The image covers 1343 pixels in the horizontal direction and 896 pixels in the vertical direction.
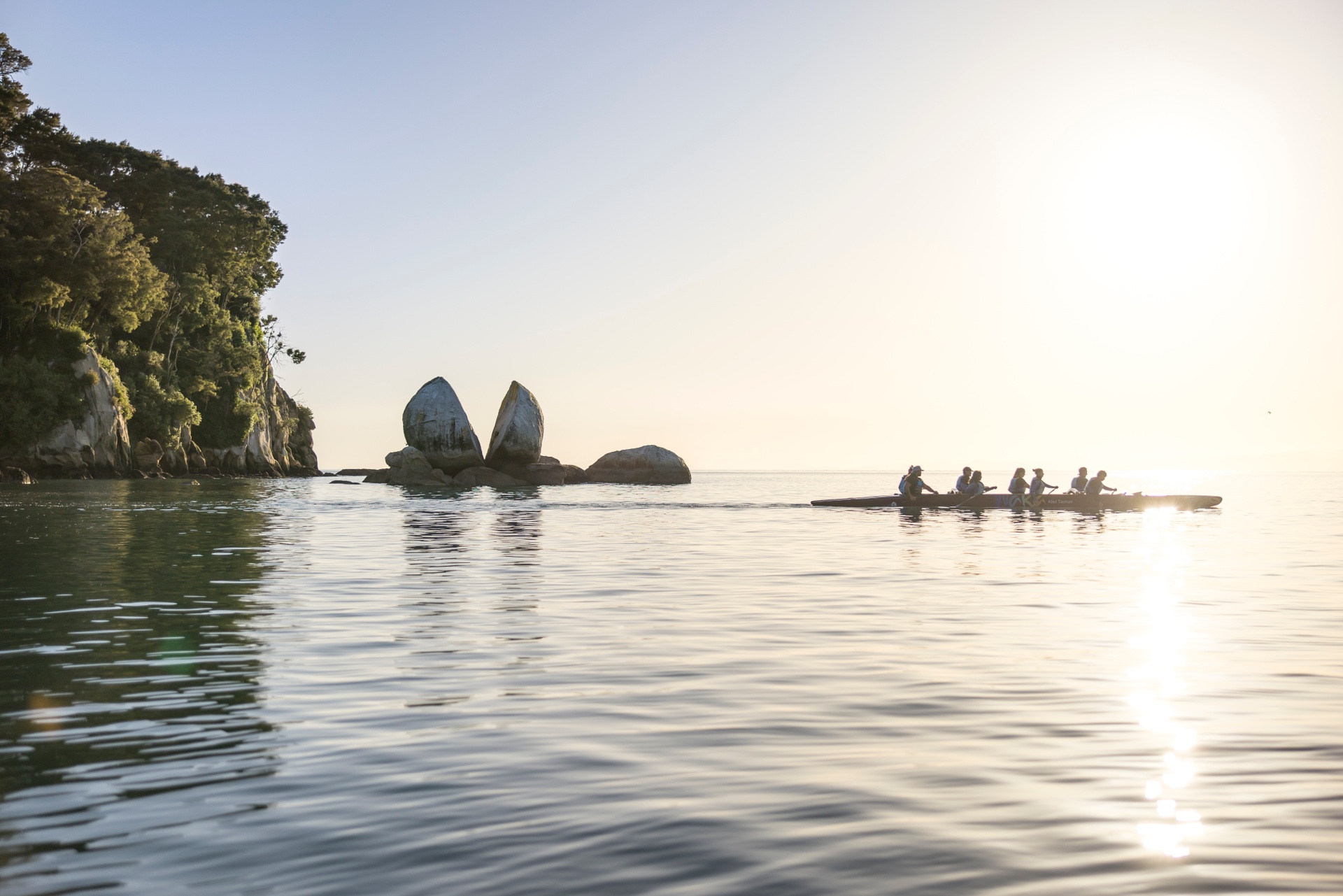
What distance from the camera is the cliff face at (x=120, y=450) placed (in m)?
60.0

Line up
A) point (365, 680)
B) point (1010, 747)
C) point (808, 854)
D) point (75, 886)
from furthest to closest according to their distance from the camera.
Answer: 1. point (365, 680)
2. point (1010, 747)
3. point (808, 854)
4. point (75, 886)

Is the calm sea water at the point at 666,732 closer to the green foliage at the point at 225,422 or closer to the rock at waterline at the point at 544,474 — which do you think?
the rock at waterline at the point at 544,474

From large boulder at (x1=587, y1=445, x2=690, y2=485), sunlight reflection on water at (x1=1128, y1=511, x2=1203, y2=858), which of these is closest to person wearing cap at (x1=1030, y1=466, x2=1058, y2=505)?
sunlight reflection on water at (x1=1128, y1=511, x2=1203, y2=858)

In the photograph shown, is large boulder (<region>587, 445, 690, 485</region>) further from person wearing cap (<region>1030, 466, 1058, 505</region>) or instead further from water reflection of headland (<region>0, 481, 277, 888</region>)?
water reflection of headland (<region>0, 481, 277, 888</region>)

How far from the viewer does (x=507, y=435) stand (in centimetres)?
6166

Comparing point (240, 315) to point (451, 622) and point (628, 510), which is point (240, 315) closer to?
point (628, 510)

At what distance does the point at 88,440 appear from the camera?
6128 cm

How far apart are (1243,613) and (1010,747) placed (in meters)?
8.21

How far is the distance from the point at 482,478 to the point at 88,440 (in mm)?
22995

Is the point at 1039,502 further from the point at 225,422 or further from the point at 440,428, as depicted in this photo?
the point at 225,422

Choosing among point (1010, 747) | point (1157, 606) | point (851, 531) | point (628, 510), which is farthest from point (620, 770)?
point (628, 510)

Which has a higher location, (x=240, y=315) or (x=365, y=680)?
(x=240, y=315)

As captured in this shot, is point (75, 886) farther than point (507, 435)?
No

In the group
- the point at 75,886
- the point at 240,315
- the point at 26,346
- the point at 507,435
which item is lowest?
the point at 75,886
